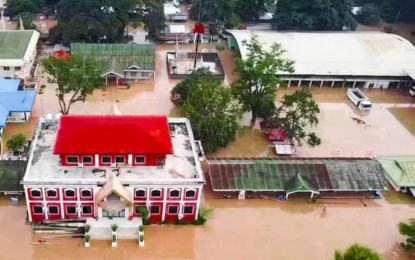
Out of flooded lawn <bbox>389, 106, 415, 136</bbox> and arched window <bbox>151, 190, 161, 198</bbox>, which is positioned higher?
arched window <bbox>151, 190, 161, 198</bbox>

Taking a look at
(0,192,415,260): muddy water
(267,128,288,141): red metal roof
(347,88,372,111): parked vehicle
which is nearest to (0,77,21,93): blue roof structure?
(0,192,415,260): muddy water

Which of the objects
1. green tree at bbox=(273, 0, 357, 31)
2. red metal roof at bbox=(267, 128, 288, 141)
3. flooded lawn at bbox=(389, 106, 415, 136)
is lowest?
flooded lawn at bbox=(389, 106, 415, 136)

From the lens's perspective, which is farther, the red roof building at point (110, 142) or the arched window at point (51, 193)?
the red roof building at point (110, 142)

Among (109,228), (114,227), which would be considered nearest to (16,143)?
(109,228)

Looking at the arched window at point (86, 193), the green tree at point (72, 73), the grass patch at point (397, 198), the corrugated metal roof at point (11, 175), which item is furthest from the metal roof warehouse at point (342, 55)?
the corrugated metal roof at point (11, 175)

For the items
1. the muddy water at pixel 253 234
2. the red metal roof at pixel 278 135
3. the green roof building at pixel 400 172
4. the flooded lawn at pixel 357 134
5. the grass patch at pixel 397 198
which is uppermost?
the green roof building at pixel 400 172

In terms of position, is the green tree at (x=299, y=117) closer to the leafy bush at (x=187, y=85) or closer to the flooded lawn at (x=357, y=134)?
the flooded lawn at (x=357, y=134)

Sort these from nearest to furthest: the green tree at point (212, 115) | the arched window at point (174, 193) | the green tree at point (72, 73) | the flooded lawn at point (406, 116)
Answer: the arched window at point (174, 193), the green tree at point (212, 115), the green tree at point (72, 73), the flooded lawn at point (406, 116)

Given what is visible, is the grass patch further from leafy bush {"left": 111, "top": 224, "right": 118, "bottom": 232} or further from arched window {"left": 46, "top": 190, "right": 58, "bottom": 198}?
arched window {"left": 46, "top": 190, "right": 58, "bottom": 198}
